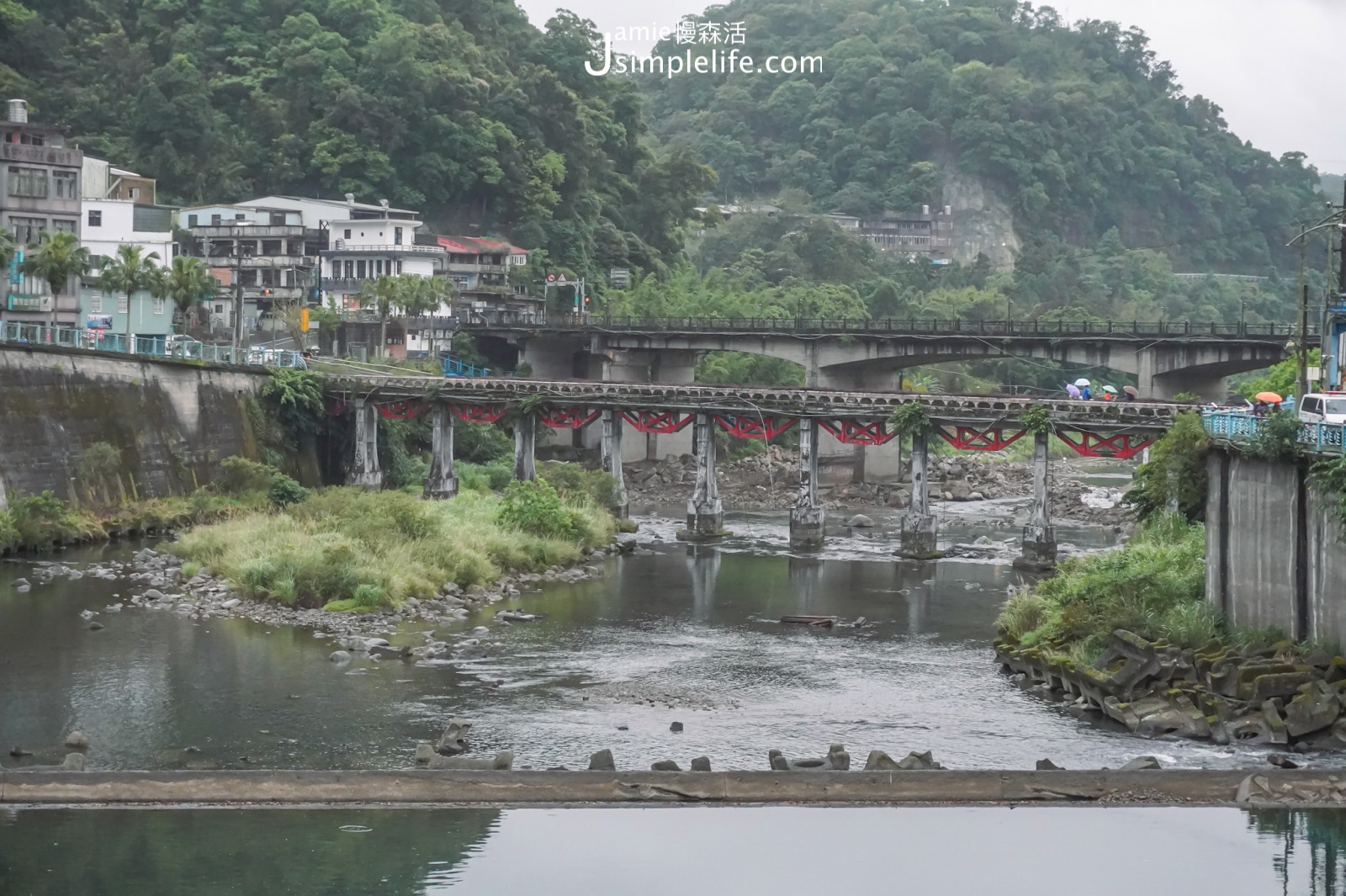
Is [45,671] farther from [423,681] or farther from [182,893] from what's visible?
[182,893]

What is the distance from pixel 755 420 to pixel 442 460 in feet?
49.9

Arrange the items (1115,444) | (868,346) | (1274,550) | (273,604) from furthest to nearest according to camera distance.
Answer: (868,346) < (1115,444) < (273,604) < (1274,550)

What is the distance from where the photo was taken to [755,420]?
75625 mm

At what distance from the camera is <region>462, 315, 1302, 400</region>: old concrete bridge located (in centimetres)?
9056

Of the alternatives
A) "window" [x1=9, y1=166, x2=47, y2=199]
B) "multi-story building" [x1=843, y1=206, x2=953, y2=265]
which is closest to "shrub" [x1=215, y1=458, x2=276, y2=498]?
"window" [x1=9, y1=166, x2=47, y2=199]

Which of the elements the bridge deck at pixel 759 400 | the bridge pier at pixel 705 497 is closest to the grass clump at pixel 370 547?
the bridge pier at pixel 705 497

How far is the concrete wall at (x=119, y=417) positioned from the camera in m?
67.4

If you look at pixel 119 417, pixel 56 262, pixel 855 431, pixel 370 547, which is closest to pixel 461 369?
pixel 56 262

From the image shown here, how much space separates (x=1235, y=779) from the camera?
3366cm

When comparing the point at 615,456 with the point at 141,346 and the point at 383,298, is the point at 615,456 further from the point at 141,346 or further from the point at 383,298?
the point at 383,298

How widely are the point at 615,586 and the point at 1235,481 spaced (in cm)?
2461

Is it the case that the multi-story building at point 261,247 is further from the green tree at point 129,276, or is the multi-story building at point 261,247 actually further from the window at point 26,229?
the window at point 26,229

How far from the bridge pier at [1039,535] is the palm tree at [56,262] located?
4313 cm

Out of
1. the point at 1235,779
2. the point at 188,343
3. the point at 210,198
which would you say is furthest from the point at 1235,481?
the point at 210,198
